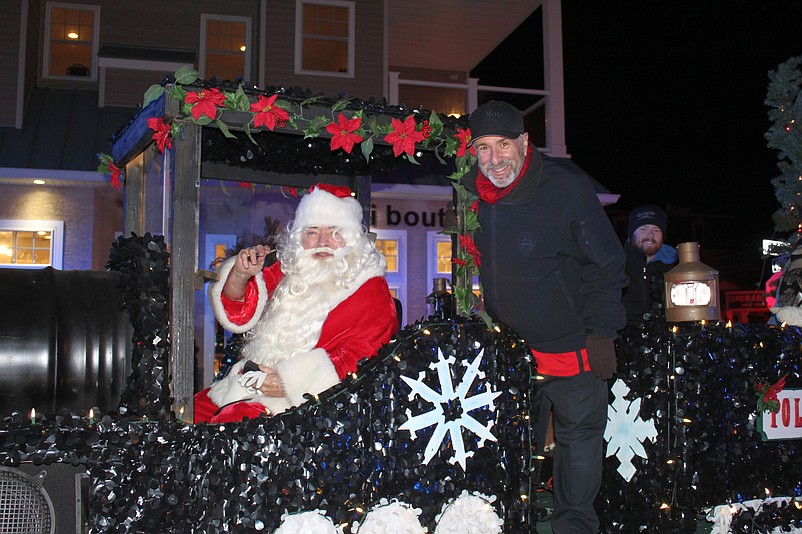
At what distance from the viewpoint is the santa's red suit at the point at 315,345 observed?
11.3 feet

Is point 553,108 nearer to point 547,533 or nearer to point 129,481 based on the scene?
point 547,533

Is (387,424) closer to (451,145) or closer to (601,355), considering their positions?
(601,355)

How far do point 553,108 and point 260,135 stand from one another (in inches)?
356

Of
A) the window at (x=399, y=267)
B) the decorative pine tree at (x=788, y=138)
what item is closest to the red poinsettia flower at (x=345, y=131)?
the decorative pine tree at (x=788, y=138)

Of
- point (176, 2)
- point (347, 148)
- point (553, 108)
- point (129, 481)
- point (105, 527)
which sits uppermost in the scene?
point (176, 2)

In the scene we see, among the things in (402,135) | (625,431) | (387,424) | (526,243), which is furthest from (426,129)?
(625,431)

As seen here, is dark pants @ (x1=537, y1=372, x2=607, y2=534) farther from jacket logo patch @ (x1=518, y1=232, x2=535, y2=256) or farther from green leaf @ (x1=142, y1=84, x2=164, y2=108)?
green leaf @ (x1=142, y1=84, x2=164, y2=108)

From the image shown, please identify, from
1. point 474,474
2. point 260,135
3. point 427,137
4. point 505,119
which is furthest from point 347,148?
point 474,474

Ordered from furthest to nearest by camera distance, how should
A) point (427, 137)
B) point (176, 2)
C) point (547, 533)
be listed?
1. point (176, 2)
2. point (547, 533)
3. point (427, 137)

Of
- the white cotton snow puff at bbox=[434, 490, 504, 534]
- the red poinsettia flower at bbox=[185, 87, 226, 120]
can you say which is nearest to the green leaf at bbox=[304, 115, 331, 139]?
the red poinsettia flower at bbox=[185, 87, 226, 120]

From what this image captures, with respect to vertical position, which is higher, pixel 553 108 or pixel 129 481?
pixel 553 108

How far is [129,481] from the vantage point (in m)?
2.72

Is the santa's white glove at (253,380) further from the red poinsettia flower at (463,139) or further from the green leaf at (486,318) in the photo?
the red poinsettia flower at (463,139)

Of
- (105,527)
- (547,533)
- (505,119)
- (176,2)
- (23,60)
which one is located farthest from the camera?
(176,2)
